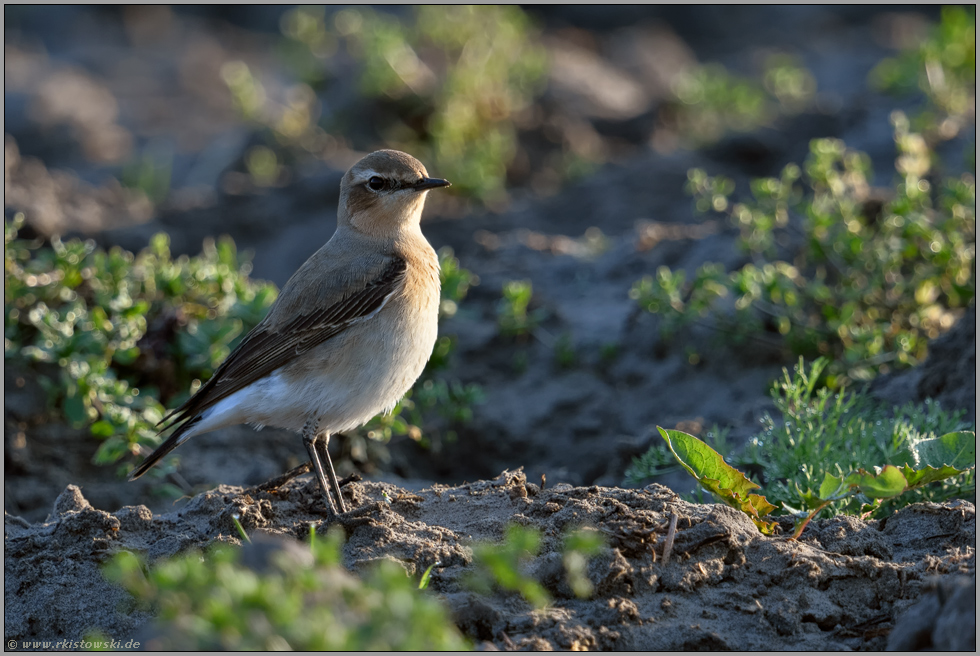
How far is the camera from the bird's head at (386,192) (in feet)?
19.2

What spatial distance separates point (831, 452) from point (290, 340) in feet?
9.47

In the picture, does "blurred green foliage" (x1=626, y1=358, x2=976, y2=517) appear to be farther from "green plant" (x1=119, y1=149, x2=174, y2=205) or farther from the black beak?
"green plant" (x1=119, y1=149, x2=174, y2=205)

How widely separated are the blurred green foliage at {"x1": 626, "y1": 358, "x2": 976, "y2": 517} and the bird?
1.41m

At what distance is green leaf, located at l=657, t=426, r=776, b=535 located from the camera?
171 inches

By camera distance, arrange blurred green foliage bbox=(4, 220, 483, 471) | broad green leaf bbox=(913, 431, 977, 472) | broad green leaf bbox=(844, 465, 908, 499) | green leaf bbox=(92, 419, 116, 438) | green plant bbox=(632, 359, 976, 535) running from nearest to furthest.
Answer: broad green leaf bbox=(844, 465, 908, 499) < green plant bbox=(632, 359, 976, 535) < broad green leaf bbox=(913, 431, 977, 472) < green leaf bbox=(92, 419, 116, 438) < blurred green foliage bbox=(4, 220, 483, 471)

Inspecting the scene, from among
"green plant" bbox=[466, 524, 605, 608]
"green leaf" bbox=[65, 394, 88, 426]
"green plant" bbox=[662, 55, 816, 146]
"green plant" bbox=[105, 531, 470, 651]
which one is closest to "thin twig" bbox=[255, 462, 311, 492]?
"green plant" bbox=[466, 524, 605, 608]

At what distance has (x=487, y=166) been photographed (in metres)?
10.6

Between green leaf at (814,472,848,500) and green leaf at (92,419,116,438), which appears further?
green leaf at (92,419,116,438)

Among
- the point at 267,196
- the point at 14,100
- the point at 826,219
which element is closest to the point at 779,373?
the point at 826,219

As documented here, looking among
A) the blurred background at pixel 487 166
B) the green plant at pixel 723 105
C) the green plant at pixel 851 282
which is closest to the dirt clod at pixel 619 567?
the blurred background at pixel 487 166

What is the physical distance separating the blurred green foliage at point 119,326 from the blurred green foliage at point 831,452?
2960mm

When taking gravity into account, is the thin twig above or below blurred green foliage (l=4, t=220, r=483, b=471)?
below

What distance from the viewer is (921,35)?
15.3 m

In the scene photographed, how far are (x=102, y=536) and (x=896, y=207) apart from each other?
5.22 metres
